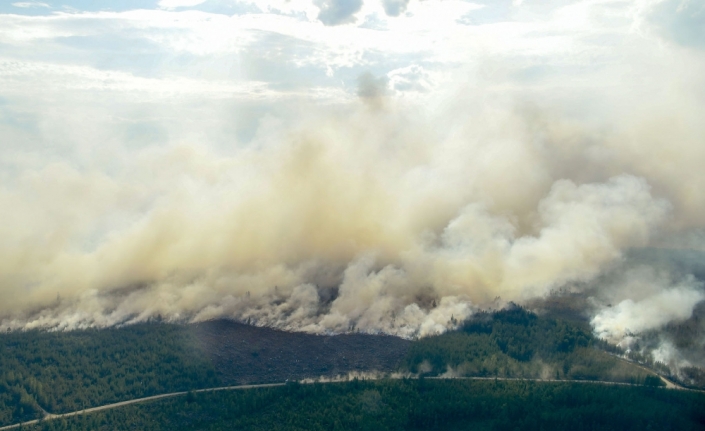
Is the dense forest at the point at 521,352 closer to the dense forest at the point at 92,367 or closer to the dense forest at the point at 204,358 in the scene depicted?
the dense forest at the point at 204,358

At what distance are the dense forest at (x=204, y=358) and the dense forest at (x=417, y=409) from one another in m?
3.22

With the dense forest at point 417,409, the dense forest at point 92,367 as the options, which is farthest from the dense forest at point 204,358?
the dense forest at point 417,409

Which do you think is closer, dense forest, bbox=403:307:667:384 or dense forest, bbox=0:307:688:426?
dense forest, bbox=0:307:688:426

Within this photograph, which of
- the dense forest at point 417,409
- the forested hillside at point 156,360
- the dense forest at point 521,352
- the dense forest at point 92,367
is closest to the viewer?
the dense forest at point 417,409

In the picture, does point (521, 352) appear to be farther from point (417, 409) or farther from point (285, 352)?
point (285, 352)

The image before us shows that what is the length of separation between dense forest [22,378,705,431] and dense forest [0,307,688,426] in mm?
3224

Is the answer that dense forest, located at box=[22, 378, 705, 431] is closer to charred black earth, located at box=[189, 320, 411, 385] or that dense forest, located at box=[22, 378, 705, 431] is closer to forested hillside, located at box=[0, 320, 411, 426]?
forested hillside, located at box=[0, 320, 411, 426]

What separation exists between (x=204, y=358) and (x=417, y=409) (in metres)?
22.5

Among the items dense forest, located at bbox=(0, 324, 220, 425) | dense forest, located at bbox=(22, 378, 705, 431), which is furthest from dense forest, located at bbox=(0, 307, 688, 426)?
dense forest, located at bbox=(22, 378, 705, 431)

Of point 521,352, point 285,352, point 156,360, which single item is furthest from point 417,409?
point 156,360

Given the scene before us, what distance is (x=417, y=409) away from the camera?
59875 millimetres

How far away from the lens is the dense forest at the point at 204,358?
65000mm

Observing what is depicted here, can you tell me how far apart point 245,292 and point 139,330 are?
42.1ft

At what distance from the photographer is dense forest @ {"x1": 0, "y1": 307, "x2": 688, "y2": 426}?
65000 mm
